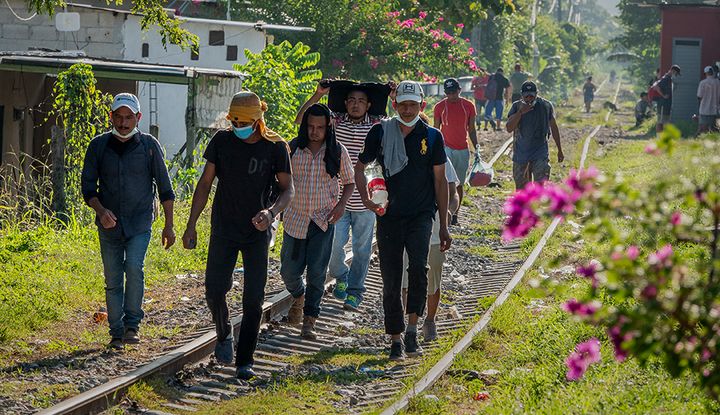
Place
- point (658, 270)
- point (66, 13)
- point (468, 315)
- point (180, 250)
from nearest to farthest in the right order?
point (658, 270) → point (468, 315) → point (180, 250) → point (66, 13)

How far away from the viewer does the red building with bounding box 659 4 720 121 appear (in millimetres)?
37125

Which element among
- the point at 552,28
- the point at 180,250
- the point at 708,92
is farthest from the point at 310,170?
the point at 552,28

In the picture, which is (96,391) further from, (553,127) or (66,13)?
(66,13)

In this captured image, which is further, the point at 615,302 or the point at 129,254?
the point at 615,302

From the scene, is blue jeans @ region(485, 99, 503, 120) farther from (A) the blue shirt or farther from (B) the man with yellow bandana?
(B) the man with yellow bandana

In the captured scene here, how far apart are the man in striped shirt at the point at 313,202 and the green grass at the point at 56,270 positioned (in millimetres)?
2033

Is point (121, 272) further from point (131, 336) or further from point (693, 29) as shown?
point (693, 29)

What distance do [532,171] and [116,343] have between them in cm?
770

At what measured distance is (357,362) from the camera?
9375mm

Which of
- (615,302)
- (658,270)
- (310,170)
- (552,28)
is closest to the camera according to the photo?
(658,270)

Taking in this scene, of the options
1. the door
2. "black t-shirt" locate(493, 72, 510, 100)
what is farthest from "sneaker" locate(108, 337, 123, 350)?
the door

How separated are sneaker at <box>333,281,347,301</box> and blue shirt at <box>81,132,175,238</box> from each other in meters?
2.48

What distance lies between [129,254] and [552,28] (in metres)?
71.0

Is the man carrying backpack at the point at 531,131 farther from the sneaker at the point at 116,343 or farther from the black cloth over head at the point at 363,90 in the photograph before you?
the sneaker at the point at 116,343
